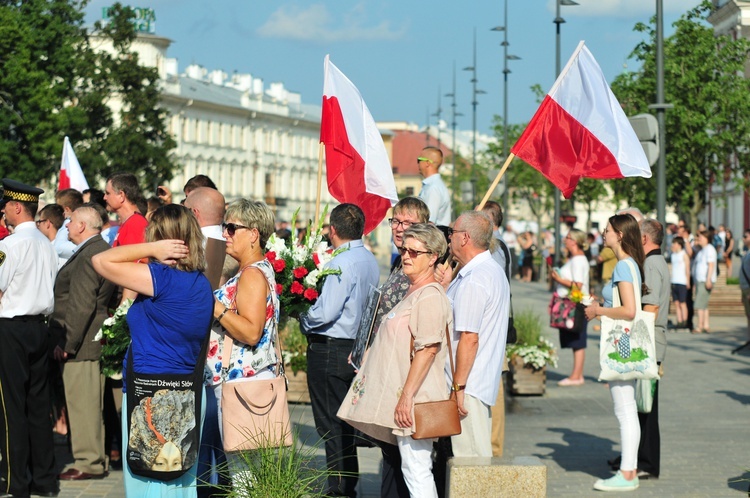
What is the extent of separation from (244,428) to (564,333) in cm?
959

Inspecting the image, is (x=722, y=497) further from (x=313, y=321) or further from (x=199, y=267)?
(x=199, y=267)

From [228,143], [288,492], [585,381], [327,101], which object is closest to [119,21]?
[228,143]

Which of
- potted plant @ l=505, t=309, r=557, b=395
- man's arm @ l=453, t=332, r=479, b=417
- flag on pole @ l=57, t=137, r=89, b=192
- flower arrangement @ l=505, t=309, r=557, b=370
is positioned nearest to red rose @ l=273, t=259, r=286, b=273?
man's arm @ l=453, t=332, r=479, b=417

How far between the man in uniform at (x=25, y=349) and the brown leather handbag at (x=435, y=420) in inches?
134

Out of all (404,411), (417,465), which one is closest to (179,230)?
(404,411)

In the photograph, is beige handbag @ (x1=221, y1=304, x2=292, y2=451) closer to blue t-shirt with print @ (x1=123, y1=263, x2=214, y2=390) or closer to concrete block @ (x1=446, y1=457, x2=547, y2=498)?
blue t-shirt with print @ (x1=123, y1=263, x2=214, y2=390)

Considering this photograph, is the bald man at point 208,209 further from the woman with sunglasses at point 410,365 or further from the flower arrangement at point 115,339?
the woman with sunglasses at point 410,365

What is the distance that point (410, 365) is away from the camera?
746cm

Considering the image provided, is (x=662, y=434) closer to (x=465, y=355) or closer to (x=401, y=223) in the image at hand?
(x=401, y=223)

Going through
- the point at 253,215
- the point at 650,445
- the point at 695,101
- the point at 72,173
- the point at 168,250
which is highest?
the point at 695,101

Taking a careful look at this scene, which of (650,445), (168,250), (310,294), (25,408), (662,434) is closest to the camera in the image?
(168,250)

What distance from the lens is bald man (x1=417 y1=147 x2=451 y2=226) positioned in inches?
471

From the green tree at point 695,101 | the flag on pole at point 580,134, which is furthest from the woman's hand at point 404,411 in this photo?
the green tree at point 695,101

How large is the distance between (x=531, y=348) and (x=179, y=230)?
9.02 metres
